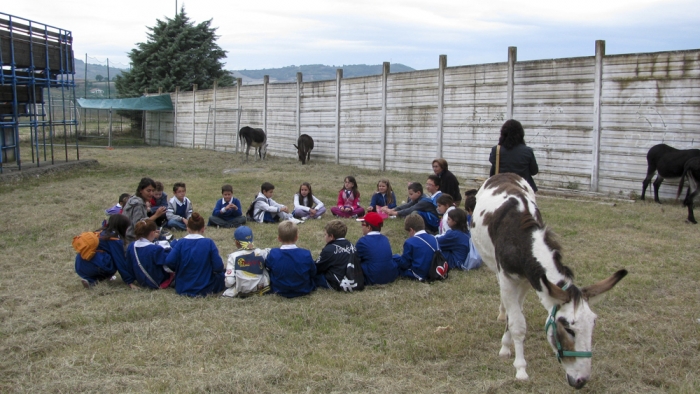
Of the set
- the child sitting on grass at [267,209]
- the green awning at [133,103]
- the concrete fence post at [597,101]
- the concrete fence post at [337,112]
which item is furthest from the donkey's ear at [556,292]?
the green awning at [133,103]

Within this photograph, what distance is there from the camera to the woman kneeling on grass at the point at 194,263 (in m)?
6.35

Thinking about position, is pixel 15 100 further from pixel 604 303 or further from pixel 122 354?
pixel 604 303

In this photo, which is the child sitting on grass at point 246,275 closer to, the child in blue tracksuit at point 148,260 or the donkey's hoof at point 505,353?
the child in blue tracksuit at point 148,260

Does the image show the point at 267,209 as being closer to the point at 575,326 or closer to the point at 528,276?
the point at 528,276

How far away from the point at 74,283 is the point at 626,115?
11646 mm

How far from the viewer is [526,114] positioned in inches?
578

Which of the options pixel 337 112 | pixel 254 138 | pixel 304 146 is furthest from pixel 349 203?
pixel 254 138

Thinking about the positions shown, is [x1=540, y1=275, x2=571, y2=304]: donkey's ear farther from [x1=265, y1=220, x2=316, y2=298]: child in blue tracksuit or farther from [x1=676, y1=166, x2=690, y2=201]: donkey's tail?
[x1=676, y1=166, x2=690, y2=201]: donkey's tail

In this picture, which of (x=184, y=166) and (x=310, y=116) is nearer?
(x=184, y=166)

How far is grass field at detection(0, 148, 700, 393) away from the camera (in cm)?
432

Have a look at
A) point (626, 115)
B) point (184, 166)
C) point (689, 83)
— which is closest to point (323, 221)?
point (626, 115)

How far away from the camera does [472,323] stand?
5.54m

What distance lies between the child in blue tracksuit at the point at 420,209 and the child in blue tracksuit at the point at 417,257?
6.61 feet

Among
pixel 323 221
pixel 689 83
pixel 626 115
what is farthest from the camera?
pixel 626 115
